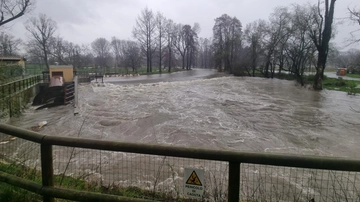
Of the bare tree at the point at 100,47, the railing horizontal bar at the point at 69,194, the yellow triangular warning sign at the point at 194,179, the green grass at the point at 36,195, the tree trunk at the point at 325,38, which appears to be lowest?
the green grass at the point at 36,195

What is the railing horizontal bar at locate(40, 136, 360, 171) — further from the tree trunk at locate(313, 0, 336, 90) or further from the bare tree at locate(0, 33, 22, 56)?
the bare tree at locate(0, 33, 22, 56)

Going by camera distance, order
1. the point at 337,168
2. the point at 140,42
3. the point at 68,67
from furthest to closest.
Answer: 1. the point at 140,42
2. the point at 68,67
3. the point at 337,168

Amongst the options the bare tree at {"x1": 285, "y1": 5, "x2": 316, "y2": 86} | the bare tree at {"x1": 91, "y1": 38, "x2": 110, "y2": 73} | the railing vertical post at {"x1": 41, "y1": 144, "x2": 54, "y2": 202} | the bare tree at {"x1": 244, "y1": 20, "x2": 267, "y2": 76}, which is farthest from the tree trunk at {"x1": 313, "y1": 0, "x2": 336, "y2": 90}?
the bare tree at {"x1": 91, "y1": 38, "x2": 110, "y2": 73}

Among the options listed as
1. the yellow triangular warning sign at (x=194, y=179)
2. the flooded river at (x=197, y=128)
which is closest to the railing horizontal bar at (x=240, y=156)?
the yellow triangular warning sign at (x=194, y=179)

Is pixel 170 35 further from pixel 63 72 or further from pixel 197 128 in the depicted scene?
pixel 197 128

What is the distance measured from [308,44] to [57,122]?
37.6 metres

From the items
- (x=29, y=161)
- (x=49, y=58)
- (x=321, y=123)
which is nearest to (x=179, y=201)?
(x=29, y=161)

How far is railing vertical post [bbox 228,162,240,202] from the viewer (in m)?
2.18

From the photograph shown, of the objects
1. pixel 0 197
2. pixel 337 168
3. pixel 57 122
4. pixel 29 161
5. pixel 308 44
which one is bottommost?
pixel 57 122

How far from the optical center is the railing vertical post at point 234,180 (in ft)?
7.14

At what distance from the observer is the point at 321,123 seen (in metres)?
13.1

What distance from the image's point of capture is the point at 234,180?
2225 millimetres

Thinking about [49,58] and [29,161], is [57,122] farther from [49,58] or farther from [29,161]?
[49,58]

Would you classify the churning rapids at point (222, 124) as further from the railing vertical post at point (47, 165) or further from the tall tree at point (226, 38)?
the tall tree at point (226, 38)
